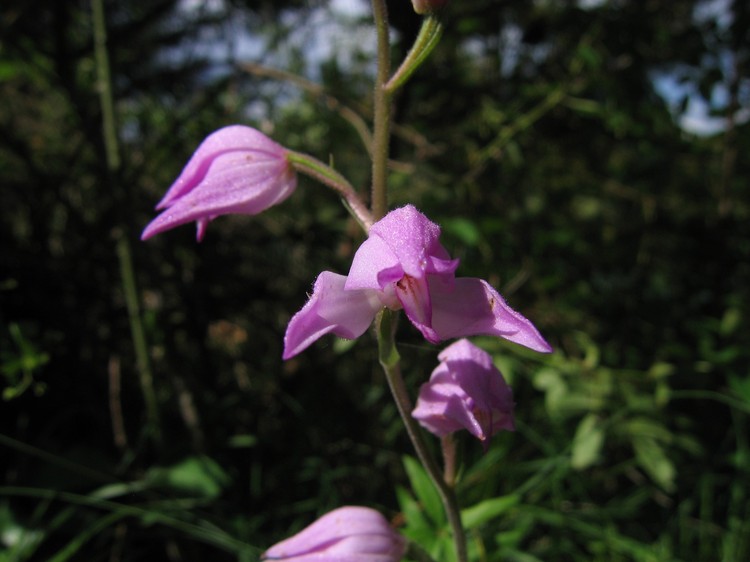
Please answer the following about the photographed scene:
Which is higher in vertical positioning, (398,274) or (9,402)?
(398,274)

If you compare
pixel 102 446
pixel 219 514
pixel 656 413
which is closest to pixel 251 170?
pixel 219 514

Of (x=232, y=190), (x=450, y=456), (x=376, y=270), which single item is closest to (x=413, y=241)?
(x=376, y=270)

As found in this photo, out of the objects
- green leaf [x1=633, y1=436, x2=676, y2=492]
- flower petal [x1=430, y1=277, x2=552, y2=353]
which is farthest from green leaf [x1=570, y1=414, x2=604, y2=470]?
flower petal [x1=430, y1=277, x2=552, y2=353]

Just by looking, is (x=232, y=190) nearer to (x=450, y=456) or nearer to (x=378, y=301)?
(x=378, y=301)

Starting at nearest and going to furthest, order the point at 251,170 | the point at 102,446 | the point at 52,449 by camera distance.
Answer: the point at 251,170, the point at 52,449, the point at 102,446

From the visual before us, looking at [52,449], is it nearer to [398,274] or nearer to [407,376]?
[407,376]

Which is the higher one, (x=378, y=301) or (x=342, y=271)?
(x=378, y=301)
